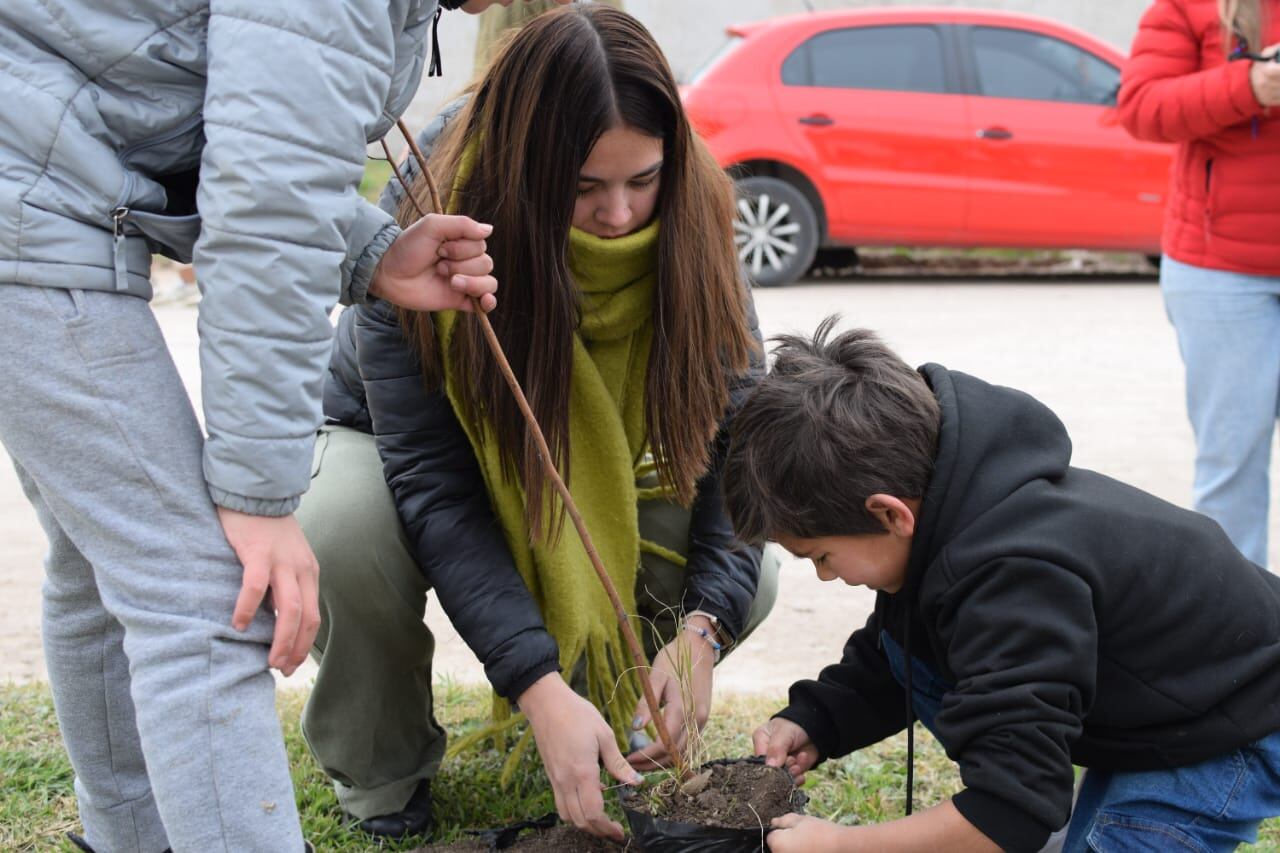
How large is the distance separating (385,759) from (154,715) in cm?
86

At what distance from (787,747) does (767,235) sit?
22.0 feet

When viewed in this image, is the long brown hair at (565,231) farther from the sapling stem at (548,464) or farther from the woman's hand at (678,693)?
the woman's hand at (678,693)

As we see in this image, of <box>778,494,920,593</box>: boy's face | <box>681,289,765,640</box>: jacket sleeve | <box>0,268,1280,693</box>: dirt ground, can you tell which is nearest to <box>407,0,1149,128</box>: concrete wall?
<box>0,268,1280,693</box>: dirt ground

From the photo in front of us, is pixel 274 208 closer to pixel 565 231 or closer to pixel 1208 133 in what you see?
pixel 565 231

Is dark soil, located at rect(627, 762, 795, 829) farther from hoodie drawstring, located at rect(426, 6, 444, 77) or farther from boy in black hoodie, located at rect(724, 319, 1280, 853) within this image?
hoodie drawstring, located at rect(426, 6, 444, 77)

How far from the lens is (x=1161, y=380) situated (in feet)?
21.2

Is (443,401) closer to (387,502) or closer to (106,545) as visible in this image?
(387,502)

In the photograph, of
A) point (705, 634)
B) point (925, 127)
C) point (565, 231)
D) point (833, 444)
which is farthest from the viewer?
point (925, 127)

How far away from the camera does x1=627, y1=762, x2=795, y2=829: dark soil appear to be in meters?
2.03

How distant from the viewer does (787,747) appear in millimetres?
2211

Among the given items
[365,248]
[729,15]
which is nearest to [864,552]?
[365,248]

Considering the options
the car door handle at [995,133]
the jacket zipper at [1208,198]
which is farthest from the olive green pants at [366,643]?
the car door handle at [995,133]

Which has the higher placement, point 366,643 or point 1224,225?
point 1224,225

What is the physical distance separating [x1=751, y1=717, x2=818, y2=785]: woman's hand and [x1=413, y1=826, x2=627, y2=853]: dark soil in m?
0.27
